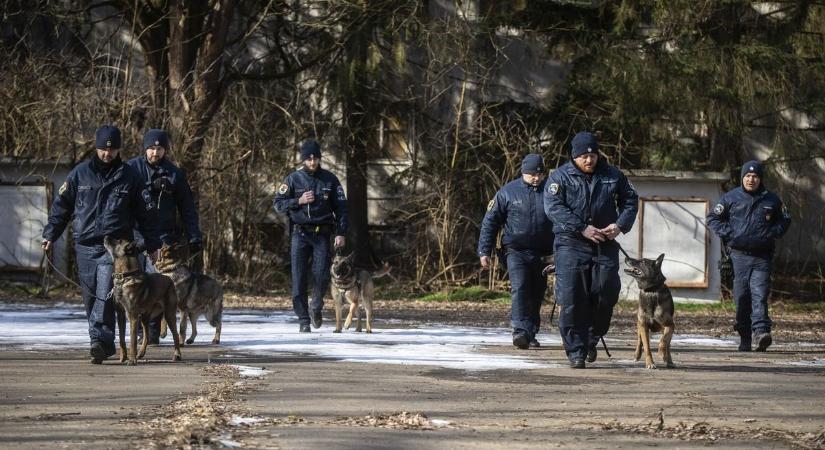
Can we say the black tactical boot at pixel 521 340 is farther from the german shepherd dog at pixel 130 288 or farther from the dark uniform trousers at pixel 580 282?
the german shepherd dog at pixel 130 288

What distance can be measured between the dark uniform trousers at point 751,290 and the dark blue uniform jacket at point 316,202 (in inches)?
186

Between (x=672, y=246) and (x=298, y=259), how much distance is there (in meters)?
8.77

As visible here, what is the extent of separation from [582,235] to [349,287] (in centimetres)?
491

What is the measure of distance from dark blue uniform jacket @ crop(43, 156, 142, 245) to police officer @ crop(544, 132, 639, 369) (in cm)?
396

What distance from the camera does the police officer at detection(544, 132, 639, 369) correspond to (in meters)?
12.6

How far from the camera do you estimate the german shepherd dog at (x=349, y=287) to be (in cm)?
1669

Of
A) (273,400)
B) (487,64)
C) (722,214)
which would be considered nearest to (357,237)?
(487,64)

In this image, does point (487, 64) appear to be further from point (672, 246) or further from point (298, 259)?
point (298, 259)

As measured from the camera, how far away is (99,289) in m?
12.5

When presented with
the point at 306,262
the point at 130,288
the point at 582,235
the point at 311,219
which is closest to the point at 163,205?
the point at 130,288

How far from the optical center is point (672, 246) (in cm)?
2308

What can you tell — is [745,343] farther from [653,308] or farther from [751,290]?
[653,308]

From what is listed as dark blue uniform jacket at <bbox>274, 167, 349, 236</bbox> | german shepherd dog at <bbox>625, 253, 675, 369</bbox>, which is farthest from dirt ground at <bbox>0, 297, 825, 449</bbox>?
dark blue uniform jacket at <bbox>274, 167, 349, 236</bbox>

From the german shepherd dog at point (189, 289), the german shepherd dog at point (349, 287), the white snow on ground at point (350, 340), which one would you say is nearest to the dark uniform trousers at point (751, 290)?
the white snow on ground at point (350, 340)
